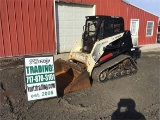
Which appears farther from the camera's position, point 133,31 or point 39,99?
point 133,31

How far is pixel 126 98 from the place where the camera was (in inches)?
194

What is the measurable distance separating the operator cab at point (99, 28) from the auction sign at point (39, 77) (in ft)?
7.35

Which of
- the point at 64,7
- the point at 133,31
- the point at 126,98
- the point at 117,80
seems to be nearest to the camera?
the point at 126,98

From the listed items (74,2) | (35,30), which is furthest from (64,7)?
(35,30)

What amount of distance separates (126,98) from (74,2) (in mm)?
Result: 7570

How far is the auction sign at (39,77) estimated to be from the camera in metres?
4.40

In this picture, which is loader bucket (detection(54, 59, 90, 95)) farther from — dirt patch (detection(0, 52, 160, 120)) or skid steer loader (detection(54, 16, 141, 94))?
dirt patch (detection(0, 52, 160, 120))

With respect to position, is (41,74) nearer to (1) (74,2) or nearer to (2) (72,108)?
(2) (72,108)

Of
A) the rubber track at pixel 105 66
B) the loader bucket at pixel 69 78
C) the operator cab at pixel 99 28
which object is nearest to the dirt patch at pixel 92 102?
the loader bucket at pixel 69 78

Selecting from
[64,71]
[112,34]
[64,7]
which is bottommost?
[64,71]

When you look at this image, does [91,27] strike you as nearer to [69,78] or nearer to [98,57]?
[98,57]

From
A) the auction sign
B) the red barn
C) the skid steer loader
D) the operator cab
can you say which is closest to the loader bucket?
the skid steer loader

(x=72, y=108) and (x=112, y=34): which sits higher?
(x=112, y=34)

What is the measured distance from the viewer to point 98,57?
5941 mm
